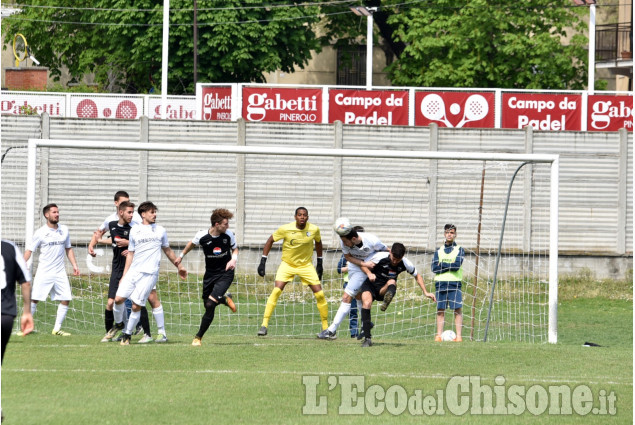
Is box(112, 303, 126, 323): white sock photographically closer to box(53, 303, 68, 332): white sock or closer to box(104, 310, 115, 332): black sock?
box(104, 310, 115, 332): black sock

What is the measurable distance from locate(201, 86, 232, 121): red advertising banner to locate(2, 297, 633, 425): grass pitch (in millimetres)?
13537

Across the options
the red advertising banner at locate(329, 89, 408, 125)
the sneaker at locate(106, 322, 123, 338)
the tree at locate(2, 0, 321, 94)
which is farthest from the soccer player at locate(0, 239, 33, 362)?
the tree at locate(2, 0, 321, 94)

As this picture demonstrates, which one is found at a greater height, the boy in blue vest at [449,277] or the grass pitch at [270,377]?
the boy in blue vest at [449,277]

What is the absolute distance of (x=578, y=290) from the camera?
23922mm

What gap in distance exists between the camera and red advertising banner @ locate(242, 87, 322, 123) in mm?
27875

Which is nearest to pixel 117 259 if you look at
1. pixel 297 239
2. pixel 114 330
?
pixel 114 330

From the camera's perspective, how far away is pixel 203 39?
38.3m

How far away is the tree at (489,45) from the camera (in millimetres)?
40156

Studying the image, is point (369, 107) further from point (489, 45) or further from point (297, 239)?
point (489, 45)

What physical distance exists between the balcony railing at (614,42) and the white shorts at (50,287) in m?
30.6

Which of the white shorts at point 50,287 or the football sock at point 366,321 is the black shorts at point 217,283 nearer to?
the football sock at point 366,321

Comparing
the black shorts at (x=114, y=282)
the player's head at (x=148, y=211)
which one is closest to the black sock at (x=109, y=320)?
the black shorts at (x=114, y=282)

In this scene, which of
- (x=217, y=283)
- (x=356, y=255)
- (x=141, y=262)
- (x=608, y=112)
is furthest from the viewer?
(x=608, y=112)

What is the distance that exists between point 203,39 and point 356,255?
24725mm
